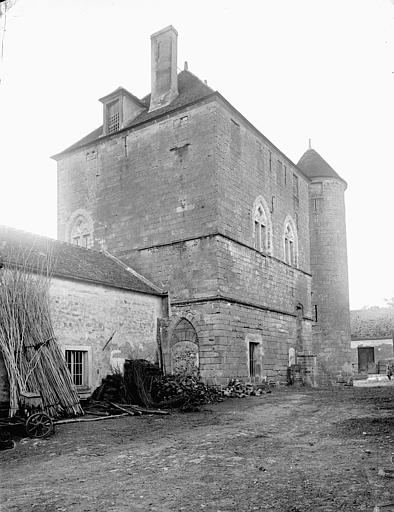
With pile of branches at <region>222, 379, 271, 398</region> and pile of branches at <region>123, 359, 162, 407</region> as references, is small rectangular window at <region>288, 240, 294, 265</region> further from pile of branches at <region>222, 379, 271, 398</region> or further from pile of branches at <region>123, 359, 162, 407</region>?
pile of branches at <region>123, 359, 162, 407</region>

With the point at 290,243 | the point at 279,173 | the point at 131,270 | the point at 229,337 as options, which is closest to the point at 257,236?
the point at 290,243

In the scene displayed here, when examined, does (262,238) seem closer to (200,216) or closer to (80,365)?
(200,216)

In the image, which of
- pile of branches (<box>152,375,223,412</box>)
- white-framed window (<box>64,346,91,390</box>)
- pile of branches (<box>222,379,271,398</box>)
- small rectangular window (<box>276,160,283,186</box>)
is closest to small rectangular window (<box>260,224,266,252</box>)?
small rectangular window (<box>276,160,283,186</box>)

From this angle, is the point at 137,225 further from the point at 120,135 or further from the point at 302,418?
the point at 302,418

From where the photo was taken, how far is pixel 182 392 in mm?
15812

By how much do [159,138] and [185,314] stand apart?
6.85 m

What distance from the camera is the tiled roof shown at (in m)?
20.1

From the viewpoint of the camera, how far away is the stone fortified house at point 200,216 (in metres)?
18.7

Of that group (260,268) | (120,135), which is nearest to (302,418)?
(260,268)

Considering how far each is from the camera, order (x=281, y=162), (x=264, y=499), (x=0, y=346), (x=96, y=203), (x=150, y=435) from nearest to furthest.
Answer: (x=264, y=499) < (x=150, y=435) < (x=0, y=346) < (x=96, y=203) < (x=281, y=162)

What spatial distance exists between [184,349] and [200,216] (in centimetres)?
466

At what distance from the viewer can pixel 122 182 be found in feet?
70.2

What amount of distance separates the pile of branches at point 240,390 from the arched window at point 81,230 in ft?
26.9

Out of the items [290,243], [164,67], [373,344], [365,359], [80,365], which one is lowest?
[365,359]
